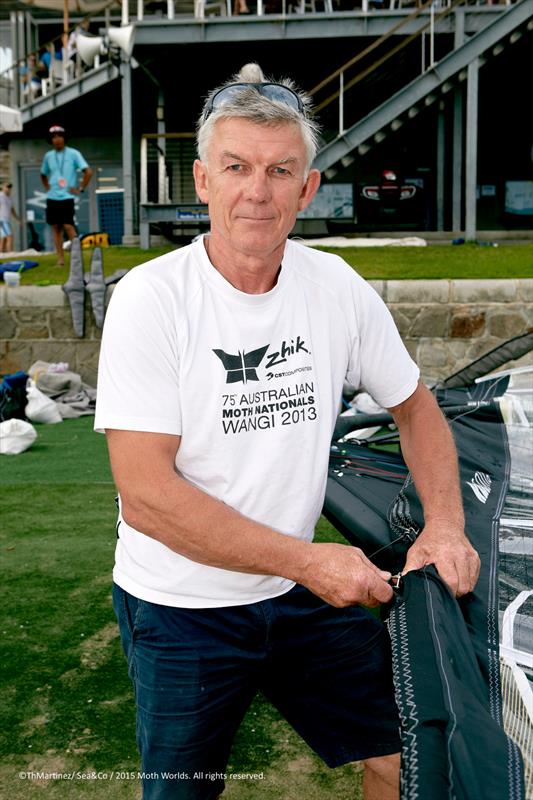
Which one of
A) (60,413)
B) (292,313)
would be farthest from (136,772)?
(60,413)

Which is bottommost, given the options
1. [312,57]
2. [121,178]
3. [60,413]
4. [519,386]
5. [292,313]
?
[60,413]

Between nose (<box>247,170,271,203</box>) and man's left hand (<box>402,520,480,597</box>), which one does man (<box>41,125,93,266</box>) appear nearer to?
nose (<box>247,170,271,203</box>)

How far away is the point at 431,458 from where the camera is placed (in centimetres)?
238

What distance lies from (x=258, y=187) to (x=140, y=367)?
50 centimetres

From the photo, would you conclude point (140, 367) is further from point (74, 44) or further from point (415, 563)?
point (74, 44)

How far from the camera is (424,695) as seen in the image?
5.78 feet

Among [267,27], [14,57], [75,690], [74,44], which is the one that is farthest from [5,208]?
[75,690]

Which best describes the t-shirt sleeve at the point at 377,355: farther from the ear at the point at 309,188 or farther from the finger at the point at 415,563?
the finger at the point at 415,563

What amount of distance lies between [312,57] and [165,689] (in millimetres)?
17902

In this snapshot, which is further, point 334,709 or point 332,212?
point 332,212

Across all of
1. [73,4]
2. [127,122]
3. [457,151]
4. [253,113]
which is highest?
[73,4]

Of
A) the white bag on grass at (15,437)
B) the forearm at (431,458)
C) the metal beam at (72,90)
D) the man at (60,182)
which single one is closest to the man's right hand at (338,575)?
the forearm at (431,458)

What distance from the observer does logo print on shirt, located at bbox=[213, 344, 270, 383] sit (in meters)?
2.04

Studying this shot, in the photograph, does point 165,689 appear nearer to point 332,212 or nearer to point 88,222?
point 332,212
